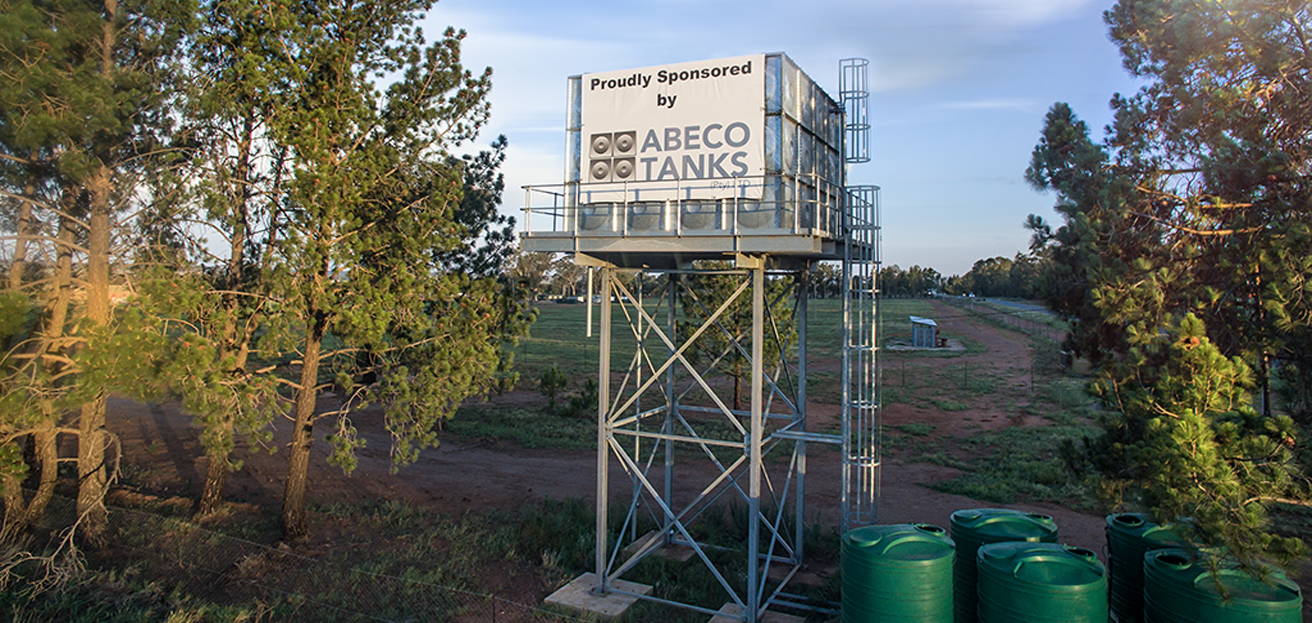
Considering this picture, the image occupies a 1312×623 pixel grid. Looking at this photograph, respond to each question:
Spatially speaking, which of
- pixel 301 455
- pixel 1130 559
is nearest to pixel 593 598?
pixel 301 455

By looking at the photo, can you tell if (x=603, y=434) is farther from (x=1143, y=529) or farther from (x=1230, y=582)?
(x=1230, y=582)

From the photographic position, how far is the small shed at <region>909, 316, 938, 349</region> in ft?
174

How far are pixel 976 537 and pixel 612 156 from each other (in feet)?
22.6

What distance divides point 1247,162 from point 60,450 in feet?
88.0

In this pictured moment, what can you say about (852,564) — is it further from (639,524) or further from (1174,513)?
(639,524)

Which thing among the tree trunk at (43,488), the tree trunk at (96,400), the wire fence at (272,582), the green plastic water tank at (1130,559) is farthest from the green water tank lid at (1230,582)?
the tree trunk at (43,488)

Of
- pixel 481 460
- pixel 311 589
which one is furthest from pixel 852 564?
→ pixel 481 460

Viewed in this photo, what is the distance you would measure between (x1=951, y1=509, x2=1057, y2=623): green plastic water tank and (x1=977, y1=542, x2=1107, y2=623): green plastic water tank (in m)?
0.92

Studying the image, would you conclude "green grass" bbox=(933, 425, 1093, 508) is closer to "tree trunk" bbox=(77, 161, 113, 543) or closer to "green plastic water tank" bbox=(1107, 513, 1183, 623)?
"green plastic water tank" bbox=(1107, 513, 1183, 623)

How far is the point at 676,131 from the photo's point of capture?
33.2 feet

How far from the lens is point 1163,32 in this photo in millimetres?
8297

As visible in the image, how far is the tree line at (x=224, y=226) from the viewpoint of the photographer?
10797mm

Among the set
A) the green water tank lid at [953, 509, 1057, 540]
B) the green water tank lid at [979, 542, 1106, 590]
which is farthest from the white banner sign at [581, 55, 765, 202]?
the green water tank lid at [979, 542, 1106, 590]

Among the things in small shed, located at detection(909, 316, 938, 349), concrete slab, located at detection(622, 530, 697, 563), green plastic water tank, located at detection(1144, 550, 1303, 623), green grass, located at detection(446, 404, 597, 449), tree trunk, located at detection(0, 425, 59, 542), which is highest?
small shed, located at detection(909, 316, 938, 349)
